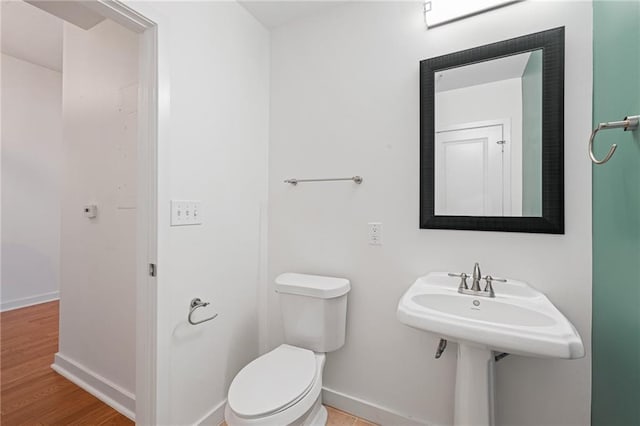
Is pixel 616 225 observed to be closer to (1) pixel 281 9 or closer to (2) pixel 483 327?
(2) pixel 483 327

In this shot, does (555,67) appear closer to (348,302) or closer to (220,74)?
(348,302)

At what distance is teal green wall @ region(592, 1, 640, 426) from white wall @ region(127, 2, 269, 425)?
1635 mm

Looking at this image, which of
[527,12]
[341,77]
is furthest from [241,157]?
[527,12]

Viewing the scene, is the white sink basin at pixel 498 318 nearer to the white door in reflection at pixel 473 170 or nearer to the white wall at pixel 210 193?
the white door in reflection at pixel 473 170

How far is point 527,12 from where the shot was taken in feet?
4.15

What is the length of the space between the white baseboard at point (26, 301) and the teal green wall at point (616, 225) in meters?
4.70

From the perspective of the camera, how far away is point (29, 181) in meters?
3.19

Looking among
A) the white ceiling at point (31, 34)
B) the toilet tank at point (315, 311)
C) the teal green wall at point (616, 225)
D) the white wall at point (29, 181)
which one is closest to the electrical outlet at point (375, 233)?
the toilet tank at point (315, 311)

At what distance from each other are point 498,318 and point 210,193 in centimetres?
144

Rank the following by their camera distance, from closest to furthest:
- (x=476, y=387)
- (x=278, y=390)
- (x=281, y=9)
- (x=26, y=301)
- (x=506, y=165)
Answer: (x=476, y=387) < (x=278, y=390) < (x=506, y=165) < (x=281, y=9) < (x=26, y=301)

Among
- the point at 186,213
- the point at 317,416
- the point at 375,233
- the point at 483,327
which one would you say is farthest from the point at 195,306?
the point at 483,327

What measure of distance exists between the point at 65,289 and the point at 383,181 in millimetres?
2232

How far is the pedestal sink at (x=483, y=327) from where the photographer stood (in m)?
0.86

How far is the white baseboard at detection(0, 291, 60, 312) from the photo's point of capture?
2.99 meters
